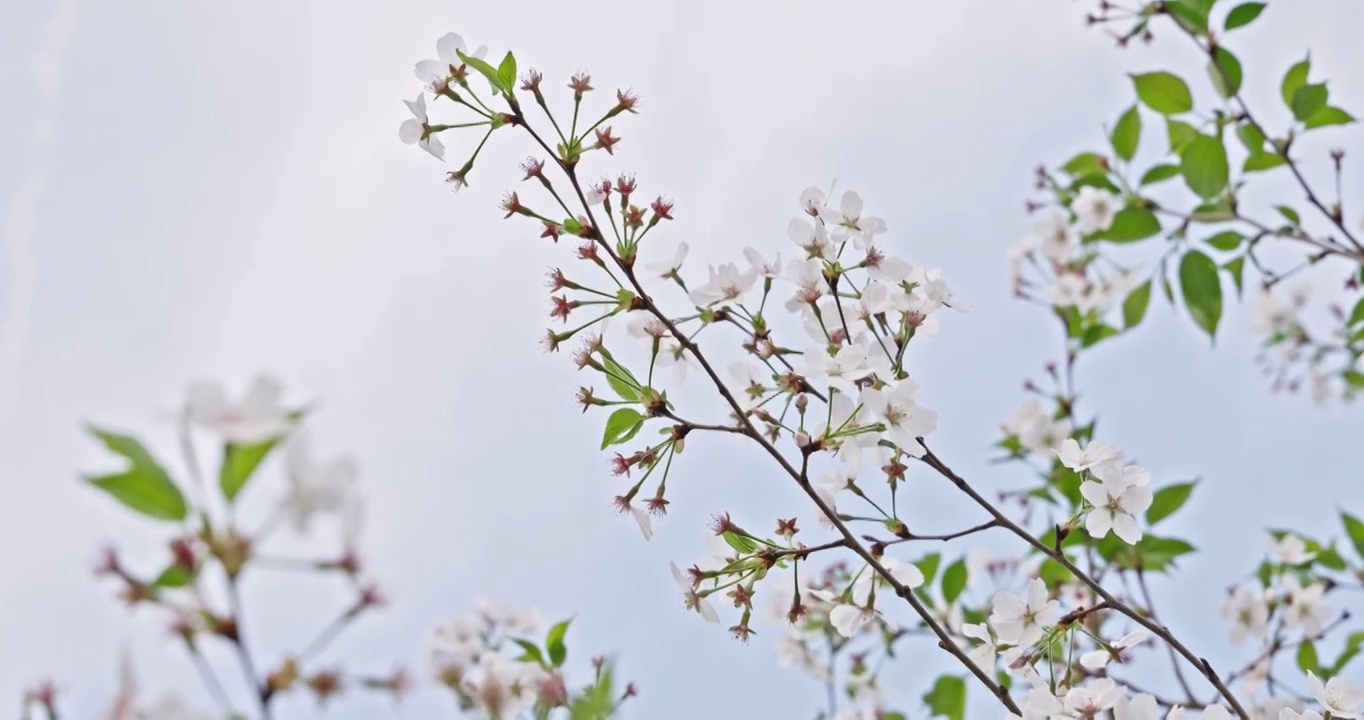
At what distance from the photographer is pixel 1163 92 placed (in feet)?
9.37

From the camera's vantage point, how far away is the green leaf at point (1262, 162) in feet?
9.25

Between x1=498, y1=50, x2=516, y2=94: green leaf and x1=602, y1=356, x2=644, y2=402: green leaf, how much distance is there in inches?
18.7

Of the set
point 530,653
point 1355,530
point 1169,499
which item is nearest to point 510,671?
point 530,653

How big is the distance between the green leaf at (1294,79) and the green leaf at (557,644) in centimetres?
234

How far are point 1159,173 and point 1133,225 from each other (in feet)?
0.62

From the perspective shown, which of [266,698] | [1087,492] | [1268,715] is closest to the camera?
[266,698]

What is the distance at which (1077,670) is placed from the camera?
2094 mm

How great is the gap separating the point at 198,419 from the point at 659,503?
1113mm

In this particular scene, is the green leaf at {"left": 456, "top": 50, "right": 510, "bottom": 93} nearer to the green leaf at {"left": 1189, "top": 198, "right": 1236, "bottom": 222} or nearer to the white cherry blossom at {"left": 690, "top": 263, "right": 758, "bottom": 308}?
the white cherry blossom at {"left": 690, "top": 263, "right": 758, "bottom": 308}

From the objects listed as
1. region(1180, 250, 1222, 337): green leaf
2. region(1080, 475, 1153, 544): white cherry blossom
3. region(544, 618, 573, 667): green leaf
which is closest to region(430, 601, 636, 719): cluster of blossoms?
region(544, 618, 573, 667): green leaf

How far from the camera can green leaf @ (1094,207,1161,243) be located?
9.93ft

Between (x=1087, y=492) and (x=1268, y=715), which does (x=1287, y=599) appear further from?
(x=1087, y=492)

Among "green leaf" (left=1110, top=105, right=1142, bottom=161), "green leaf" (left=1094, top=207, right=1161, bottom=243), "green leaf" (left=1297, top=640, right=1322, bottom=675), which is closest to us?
"green leaf" (left=1297, top=640, right=1322, bottom=675)

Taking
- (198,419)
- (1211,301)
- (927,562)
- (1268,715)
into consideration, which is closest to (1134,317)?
(1211,301)
